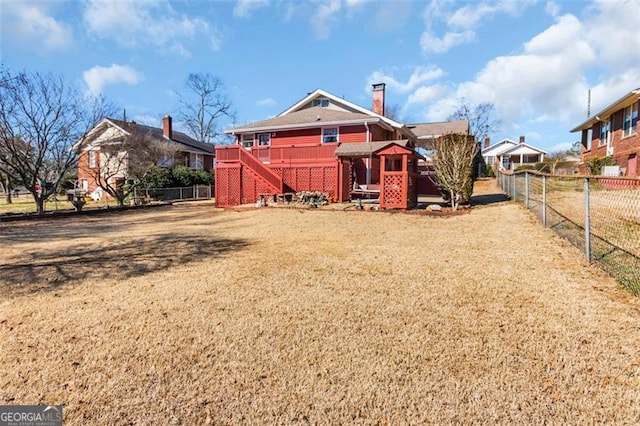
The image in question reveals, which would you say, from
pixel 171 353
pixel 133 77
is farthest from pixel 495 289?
pixel 133 77

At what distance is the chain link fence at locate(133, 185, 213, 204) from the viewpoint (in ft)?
78.5

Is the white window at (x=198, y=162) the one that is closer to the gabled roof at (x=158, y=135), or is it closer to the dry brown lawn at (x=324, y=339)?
the gabled roof at (x=158, y=135)

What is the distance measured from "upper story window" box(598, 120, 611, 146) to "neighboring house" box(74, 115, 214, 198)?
30.7 m

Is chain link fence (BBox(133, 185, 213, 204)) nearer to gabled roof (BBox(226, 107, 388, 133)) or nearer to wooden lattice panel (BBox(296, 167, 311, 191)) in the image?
gabled roof (BBox(226, 107, 388, 133))

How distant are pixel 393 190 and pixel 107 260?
10.8 m

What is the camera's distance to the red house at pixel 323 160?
15180 millimetres

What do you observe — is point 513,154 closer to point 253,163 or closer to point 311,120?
point 311,120

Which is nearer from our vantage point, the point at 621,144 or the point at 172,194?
the point at 621,144

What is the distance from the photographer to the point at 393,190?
48.7 feet

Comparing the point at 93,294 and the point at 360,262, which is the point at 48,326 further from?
the point at 360,262

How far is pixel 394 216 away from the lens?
41.5ft

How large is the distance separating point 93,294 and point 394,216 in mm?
9674

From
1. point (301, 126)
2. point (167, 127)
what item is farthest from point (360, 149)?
point (167, 127)

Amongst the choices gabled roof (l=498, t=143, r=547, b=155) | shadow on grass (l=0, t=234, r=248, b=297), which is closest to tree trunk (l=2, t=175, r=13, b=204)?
shadow on grass (l=0, t=234, r=248, b=297)
